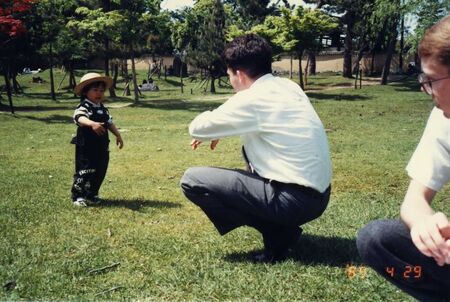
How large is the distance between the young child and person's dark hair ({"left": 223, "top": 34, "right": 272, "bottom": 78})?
8.61 ft

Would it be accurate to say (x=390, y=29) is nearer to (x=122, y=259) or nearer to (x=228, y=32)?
(x=228, y=32)

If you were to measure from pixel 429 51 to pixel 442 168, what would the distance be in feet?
2.24

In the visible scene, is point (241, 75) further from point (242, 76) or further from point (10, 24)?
point (10, 24)

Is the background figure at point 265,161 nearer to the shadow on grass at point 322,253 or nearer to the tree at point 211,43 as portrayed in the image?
the shadow on grass at point 322,253

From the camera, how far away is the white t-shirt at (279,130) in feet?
11.8

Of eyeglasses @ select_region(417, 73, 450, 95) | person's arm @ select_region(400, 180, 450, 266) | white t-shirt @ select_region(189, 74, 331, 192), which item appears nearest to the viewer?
person's arm @ select_region(400, 180, 450, 266)

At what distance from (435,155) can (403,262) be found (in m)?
0.59

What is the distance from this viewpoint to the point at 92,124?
18.5 feet

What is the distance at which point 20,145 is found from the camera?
1234 cm

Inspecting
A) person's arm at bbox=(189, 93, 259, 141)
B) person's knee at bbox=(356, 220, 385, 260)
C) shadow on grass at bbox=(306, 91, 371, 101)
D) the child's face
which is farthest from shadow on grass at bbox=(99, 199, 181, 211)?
shadow on grass at bbox=(306, 91, 371, 101)

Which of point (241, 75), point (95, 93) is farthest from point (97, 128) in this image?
point (241, 75)

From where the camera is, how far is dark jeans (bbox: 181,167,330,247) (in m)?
3.63

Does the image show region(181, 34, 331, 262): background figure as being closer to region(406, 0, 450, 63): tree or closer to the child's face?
the child's face

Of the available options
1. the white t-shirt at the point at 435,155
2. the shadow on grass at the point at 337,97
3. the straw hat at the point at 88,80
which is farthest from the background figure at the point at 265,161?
the shadow on grass at the point at 337,97
